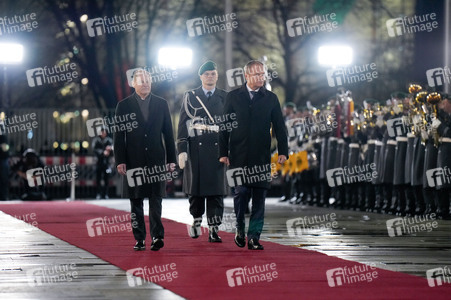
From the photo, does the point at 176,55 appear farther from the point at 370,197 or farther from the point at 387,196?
the point at 387,196

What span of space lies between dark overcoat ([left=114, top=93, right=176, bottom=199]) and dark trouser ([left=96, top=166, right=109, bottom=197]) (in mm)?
19237

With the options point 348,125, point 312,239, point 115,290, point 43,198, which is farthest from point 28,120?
point 115,290

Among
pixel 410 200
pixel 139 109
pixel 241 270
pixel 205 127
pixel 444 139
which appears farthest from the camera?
pixel 410 200

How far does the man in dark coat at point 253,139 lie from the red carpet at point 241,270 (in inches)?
24.3

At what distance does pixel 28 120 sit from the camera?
35969 millimetres

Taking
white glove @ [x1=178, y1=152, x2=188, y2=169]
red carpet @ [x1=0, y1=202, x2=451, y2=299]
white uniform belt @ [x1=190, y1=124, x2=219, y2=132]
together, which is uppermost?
white uniform belt @ [x1=190, y1=124, x2=219, y2=132]

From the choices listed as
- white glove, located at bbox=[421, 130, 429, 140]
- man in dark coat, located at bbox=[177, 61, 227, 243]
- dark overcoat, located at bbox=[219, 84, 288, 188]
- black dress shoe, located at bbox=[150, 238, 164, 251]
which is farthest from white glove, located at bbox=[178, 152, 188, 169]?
white glove, located at bbox=[421, 130, 429, 140]

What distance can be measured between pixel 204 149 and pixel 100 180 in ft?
61.1

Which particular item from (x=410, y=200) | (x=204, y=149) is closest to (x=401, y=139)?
(x=410, y=200)

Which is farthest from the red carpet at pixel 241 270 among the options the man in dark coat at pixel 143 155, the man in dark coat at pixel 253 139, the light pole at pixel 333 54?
the light pole at pixel 333 54

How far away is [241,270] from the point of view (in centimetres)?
1170

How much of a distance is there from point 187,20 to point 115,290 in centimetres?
3468

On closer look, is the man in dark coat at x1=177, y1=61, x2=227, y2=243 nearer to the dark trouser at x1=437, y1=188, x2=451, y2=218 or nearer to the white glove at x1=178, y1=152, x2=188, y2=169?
the white glove at x1=178, y1=152, x2=188, y2=169

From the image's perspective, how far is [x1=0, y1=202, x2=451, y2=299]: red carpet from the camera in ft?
32.6
